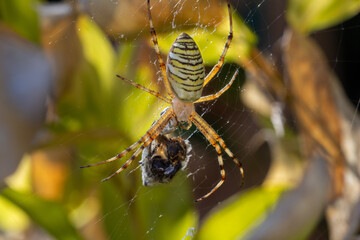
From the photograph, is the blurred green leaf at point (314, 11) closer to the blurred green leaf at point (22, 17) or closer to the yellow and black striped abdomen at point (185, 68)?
the yellow and black striped abdomen at point (185, 68)

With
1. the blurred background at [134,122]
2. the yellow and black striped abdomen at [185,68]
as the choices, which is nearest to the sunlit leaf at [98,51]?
the blurred background at [134,122]

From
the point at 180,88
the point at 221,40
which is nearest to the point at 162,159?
the point at 180,88

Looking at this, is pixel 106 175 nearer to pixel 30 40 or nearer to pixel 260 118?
pixel 30 40

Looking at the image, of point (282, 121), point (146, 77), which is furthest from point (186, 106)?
point (282, 121)

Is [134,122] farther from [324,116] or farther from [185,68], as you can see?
[324,116]

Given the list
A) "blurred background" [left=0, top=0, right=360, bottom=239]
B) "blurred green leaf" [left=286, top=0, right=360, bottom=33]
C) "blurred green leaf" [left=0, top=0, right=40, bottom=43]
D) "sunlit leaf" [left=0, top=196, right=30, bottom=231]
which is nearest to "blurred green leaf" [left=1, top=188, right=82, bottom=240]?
"blurred background" [left=0, top=0, right=360, bottom=239]
